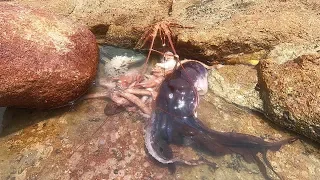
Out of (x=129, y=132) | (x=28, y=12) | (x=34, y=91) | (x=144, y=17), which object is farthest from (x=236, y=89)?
(x=28, y=12)

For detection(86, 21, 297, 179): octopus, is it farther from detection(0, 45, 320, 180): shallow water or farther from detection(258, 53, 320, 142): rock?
detection(258, 53, 320, 142): rock

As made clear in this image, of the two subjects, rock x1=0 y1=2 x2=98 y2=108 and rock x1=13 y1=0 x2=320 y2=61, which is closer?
rock x1=0 y1=2 x2=98 y2=108

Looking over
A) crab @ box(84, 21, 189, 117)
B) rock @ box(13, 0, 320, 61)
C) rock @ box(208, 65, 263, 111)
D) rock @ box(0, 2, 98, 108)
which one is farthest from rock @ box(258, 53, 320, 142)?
rock @ box(0, 2, 98, 108)

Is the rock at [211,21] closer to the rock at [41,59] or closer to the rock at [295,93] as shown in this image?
the rock at [295,93]

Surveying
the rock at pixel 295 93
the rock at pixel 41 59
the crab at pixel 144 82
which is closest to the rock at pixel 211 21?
the crab at pixel 144 82

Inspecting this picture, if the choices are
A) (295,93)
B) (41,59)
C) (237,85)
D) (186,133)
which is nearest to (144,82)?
(186,133)

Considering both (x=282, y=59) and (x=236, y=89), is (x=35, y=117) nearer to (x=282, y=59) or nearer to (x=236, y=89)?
(x=236, y=89)
